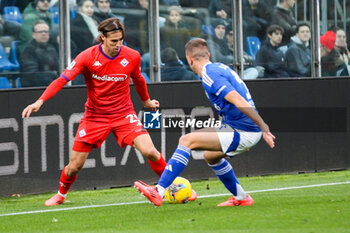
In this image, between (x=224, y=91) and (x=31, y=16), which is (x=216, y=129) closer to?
(x=224, y=91)

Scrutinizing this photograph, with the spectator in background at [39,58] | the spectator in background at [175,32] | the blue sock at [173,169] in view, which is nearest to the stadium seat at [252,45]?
the spectator in background at [175,32]

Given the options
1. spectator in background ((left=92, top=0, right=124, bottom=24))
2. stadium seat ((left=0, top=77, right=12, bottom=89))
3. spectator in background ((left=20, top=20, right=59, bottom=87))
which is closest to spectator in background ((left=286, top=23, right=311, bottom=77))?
spectator in background ((left=92, top=0, right=124, bottom=24))

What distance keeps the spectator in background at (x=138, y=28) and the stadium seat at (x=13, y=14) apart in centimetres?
198

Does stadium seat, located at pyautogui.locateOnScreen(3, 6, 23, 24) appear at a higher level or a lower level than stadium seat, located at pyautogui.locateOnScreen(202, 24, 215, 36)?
higher

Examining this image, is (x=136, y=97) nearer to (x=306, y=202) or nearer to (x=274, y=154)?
(x=274, y=154)

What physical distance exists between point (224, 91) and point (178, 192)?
5.52 ft

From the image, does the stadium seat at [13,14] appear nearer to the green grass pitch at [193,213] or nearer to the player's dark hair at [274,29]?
the green grass pitch at [193,213]

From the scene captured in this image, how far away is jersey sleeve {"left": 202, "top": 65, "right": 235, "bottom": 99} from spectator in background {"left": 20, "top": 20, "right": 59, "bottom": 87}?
4.79m

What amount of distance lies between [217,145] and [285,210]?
952mm

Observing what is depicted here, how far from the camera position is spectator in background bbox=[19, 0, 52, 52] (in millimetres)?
11555

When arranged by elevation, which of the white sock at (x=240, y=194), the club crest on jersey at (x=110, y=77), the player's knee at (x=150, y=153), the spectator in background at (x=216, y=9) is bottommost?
the white sock at (x=240, y=194)

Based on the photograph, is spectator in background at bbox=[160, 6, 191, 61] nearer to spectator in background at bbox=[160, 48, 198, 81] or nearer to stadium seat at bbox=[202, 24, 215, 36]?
spectator in background at bbox=[160, 48, 198, 81]

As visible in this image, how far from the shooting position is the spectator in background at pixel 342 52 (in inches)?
610

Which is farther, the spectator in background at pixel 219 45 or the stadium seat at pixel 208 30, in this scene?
the spectator in background at pixel 219 45
